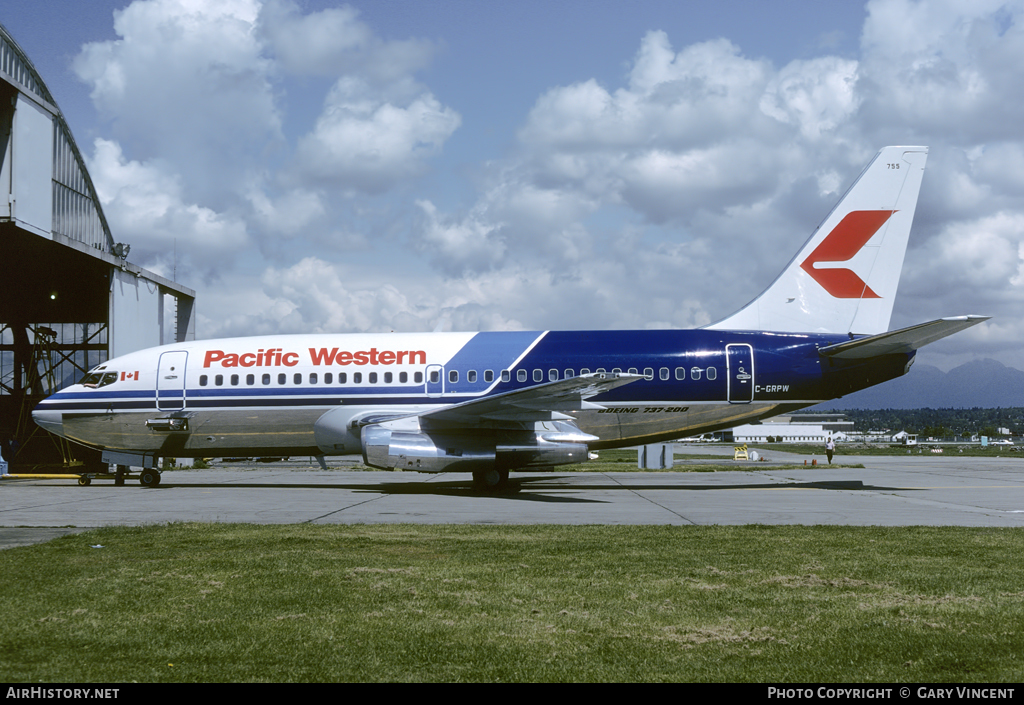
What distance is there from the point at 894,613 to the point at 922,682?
186 cm

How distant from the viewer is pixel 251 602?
7113mm

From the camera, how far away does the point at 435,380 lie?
69.6ft

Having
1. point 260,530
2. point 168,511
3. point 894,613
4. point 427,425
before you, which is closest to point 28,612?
point 260,530

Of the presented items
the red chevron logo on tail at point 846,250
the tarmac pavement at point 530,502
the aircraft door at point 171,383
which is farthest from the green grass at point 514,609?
the red chevron logo on tail at point 846,250

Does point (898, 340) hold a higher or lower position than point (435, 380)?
higher

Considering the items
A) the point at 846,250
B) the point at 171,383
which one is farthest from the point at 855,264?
the point at 171,383

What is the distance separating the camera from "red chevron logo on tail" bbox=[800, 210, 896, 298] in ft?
72.8

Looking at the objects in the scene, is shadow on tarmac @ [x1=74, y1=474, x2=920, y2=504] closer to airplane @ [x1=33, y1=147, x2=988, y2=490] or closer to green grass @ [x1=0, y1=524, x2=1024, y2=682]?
airplane @ [x1=33, y1=147, x2=988, y2=490]

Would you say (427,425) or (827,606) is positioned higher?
(427,425)

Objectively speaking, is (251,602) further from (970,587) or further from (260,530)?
(970,587)

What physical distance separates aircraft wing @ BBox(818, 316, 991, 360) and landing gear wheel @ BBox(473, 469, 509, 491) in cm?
877

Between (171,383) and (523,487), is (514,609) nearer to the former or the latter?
(523,487)

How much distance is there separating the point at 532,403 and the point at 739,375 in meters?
5.69

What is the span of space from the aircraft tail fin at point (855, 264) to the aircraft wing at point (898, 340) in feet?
3.79
